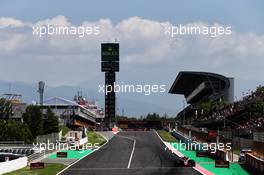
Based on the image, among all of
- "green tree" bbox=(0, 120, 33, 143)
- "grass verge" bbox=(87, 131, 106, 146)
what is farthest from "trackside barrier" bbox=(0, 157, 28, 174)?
"green tree" bbox=(0, 120, 33, 143)

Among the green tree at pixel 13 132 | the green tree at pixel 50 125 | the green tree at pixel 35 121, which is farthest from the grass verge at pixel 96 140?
the green tree at pixel 13 132

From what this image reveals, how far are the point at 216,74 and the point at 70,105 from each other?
5492 cm

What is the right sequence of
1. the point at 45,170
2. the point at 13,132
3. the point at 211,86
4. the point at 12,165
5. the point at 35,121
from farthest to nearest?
the point at 211,86 < the point at 35,121 < the point at 13,132 < the point at 45,170 < the point at 12,165

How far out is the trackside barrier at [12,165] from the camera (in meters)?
48.7

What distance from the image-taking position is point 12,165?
51.3 m

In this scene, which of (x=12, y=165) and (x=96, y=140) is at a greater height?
(x=96, y=140)

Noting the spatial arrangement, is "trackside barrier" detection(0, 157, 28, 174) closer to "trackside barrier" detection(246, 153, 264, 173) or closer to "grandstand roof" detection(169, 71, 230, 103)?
"trackside barrier" detection(246, 153, 264, 173)

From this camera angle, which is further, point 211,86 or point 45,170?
point 211,86

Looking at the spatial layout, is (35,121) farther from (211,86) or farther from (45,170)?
(45,170)

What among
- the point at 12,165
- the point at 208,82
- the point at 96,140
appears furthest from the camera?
the point at 208,82

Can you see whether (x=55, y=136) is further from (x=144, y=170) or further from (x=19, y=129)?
(x=144, y=170)

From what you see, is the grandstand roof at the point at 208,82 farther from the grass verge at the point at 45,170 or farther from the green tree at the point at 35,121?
the grass verge at the point at 45,170

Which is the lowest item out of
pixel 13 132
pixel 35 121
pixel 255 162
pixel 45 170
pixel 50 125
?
pixel 45 170

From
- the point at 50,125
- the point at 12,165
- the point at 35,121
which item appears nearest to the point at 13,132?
the point at 35,121
